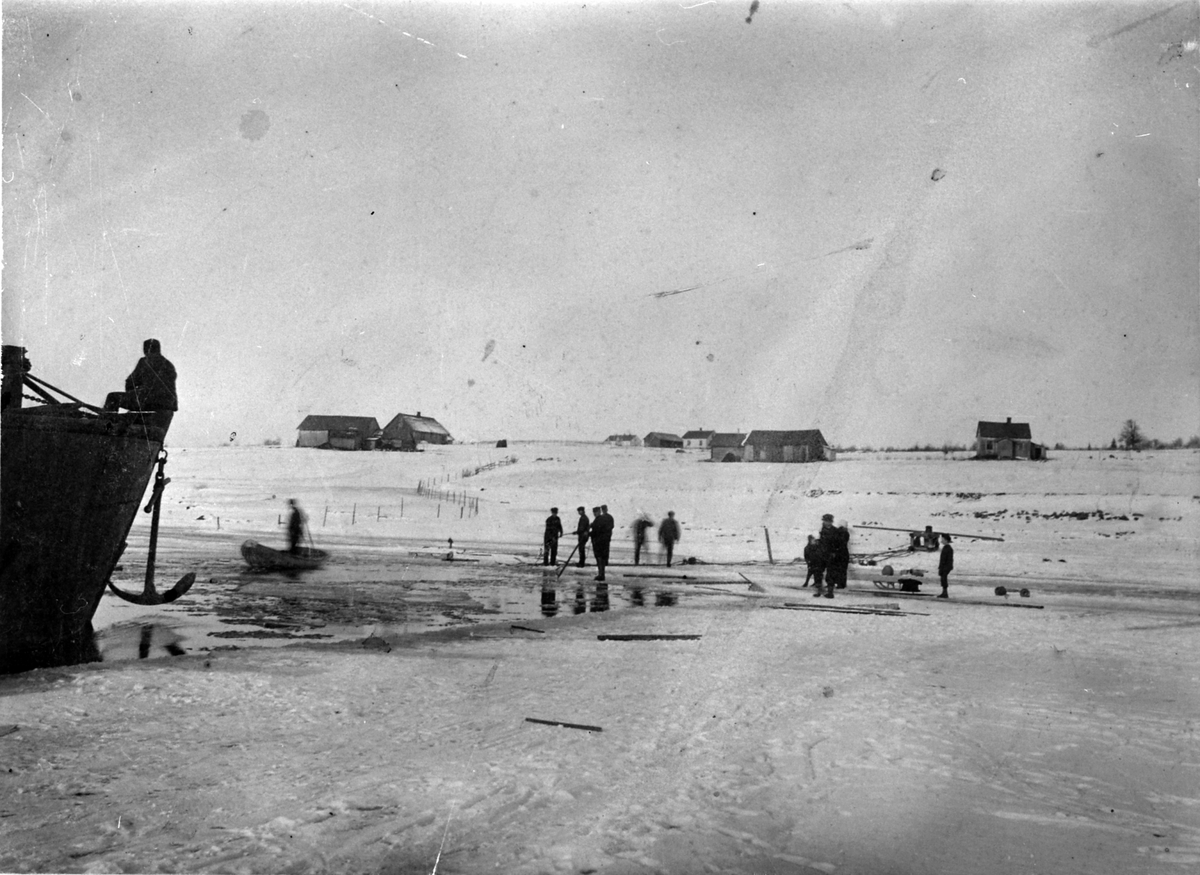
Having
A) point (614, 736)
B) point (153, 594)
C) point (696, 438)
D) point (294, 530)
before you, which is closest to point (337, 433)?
point (696, 438)

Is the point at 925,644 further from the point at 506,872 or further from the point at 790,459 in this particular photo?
the point at 790,459

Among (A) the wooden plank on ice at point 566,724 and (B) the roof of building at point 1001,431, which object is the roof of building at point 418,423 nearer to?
(B) the roof of building at point 1001,431

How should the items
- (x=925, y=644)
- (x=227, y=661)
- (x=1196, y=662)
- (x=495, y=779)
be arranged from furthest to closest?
(x=925, y=644), (x=1196, y=662), (x=227, y=661), (x=495, y=779)

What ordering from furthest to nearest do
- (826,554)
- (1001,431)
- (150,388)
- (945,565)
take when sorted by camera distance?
1. (1001,431)
2. (826,554)
3. (945,565)
4. (150,388)

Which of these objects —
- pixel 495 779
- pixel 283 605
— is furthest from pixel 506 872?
pixel 283 605

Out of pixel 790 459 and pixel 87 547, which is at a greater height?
pixel 790 459

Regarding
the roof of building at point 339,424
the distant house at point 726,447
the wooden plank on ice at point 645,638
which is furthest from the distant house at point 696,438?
the wooden plank on ice at point 645,638

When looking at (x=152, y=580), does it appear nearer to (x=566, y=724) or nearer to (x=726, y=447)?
(x=566, y=724)
